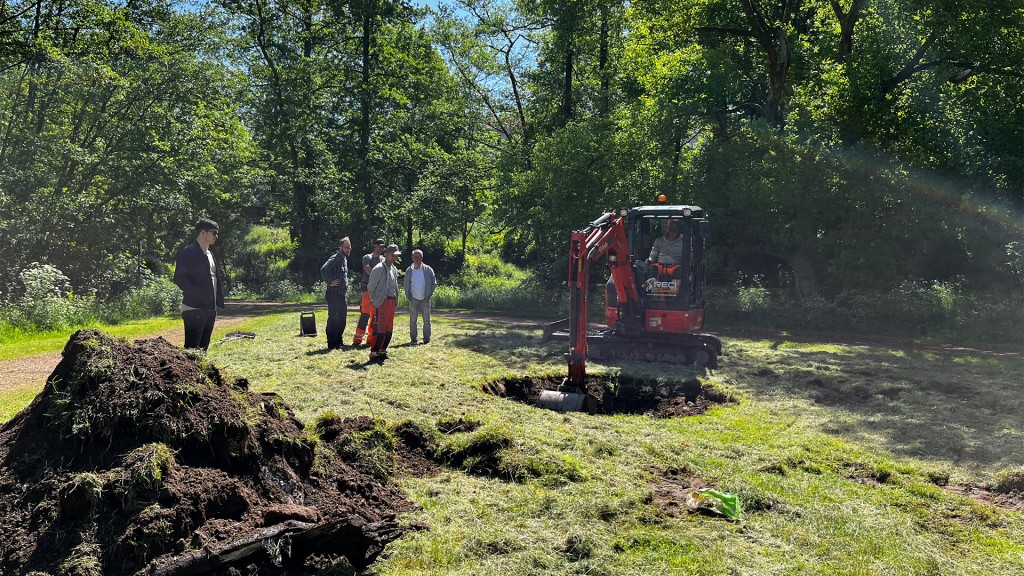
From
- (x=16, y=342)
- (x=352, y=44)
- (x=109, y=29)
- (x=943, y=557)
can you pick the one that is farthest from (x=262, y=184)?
(x=943, y=557)

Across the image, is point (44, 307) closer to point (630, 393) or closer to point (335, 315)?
point (335, 315)

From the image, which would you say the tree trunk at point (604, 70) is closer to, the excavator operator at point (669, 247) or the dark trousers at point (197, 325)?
the excavator operator at point (669, 247)

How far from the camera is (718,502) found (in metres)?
5.91

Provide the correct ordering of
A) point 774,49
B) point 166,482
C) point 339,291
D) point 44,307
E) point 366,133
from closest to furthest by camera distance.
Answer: point 166,482 → point 339,291 → point 44,307 → point 774,49 → point 366,133

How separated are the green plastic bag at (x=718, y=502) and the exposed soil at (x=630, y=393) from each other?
412cm

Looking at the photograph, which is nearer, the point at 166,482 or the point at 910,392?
the point at 166,482

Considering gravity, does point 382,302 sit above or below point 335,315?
above

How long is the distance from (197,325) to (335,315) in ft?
14.6

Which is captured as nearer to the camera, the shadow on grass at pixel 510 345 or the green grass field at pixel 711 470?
the green grass field at pixel 711 470

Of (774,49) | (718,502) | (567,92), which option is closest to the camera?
(718,502)

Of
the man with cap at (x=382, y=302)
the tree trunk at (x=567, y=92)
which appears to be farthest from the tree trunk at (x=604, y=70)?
the man with cap at (x=382, y=302)

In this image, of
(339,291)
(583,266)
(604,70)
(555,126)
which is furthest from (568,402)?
(604,70)

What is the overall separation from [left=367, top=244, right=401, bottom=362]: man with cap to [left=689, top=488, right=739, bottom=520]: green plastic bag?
736 cm

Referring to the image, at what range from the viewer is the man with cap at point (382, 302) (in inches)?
497
